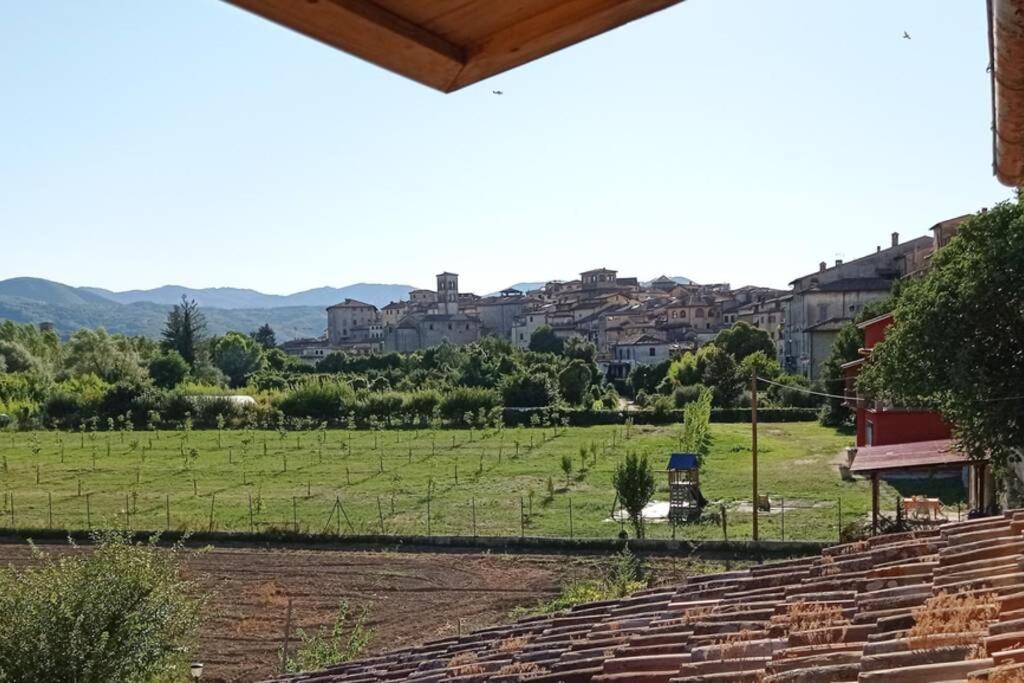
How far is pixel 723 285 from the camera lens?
122m

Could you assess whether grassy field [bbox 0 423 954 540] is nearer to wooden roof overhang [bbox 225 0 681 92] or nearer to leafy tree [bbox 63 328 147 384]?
wooden roof overhang [bbox 225 0 681 92]

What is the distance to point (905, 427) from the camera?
26.1 metres

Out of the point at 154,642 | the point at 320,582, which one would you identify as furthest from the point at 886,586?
the point at 320,582

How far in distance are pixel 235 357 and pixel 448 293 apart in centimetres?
4055

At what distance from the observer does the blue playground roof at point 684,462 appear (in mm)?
26250

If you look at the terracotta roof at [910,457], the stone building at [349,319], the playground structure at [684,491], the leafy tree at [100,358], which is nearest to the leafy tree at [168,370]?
the leafy tree at [100,358]

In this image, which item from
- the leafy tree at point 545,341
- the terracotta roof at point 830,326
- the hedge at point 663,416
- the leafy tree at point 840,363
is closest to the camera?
the leafy tree at point 840,363

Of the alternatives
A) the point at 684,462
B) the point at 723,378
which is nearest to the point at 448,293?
the point at 723,378

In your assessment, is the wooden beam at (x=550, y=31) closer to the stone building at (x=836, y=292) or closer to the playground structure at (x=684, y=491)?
the playground structure at (x=684, y=491)

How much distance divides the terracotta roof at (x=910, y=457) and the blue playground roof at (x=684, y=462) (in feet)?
15.1

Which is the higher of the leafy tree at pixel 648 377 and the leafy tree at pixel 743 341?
the leafy tree at pixel 743 341

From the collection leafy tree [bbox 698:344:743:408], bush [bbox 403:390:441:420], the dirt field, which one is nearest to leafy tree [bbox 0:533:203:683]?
the dirt field

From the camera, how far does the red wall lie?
25547 millimetres

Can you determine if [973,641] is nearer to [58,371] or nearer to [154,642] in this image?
[154,642]
